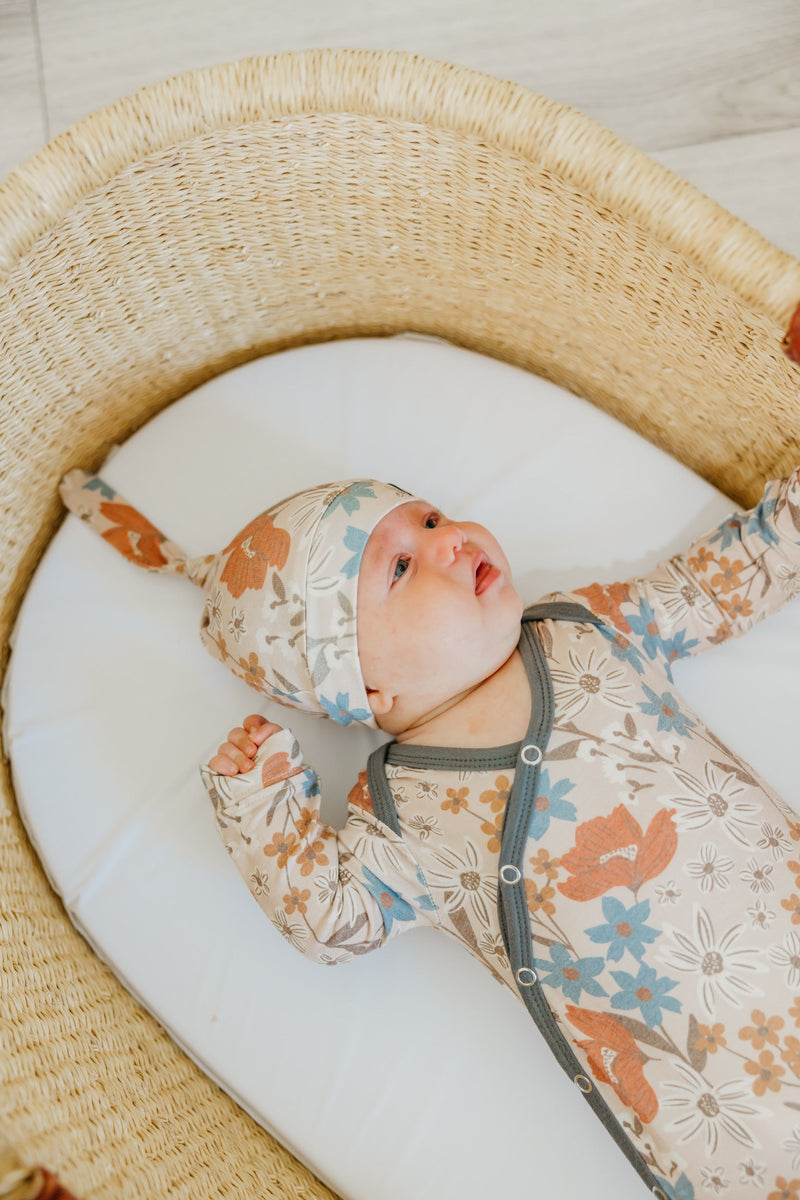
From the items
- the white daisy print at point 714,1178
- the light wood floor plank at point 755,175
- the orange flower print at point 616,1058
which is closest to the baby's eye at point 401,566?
the orange flower print at point 616,1058

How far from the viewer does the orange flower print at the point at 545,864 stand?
85 cm

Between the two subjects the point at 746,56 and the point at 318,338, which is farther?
the point at 746,56

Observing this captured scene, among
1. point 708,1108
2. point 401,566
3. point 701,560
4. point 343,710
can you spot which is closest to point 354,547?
point 401,566

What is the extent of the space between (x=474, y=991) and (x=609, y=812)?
260 mm

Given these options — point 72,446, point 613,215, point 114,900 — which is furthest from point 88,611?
point 613,215

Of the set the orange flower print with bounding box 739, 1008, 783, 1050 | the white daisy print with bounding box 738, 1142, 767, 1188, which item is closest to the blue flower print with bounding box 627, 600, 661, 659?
the orange flower print with bounding box 739, 1008, 783, 1050

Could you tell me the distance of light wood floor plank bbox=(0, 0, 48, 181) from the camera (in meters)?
1.49

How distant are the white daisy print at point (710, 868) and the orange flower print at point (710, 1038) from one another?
11 centimetres

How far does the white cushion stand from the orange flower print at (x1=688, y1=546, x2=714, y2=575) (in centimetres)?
8

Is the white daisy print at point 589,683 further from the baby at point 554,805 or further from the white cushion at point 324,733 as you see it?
the white cushion at point 324,733

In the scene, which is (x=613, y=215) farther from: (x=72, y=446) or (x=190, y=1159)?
(x=190, y=1159)

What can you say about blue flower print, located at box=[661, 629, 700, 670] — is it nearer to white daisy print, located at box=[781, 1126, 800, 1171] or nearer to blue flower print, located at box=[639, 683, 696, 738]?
blue flower print, located at box=[639, 683, 696, 738]

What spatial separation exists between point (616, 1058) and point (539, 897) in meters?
0.15

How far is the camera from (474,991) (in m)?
0.97
